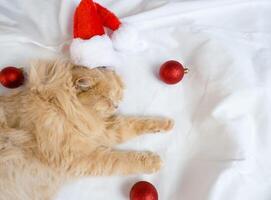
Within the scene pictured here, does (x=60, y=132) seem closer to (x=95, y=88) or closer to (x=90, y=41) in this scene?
(x=95, y=88)

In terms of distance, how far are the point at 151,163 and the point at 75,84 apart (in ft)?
1.00

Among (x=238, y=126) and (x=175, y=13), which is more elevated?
Answer: (x=175, y=13)

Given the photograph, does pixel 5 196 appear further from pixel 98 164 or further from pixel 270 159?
pixel 270 159

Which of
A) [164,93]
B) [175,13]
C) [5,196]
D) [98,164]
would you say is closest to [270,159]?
[164,93]

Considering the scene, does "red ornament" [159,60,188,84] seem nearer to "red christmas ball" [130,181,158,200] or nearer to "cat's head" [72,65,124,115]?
"cat's head" [72,65,124,115]

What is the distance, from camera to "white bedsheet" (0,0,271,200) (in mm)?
1001

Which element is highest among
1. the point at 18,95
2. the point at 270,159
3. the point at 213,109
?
the point at 18,95

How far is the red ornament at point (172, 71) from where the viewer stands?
1121 mm

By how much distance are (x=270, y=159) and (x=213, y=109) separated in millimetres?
212

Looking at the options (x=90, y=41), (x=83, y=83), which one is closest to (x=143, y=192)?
(x=83, y=83)

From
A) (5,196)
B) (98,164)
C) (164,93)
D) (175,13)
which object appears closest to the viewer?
(5,196)

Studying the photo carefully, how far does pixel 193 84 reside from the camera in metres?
1.16

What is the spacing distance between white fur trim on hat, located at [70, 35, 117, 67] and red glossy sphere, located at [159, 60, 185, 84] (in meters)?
0.17

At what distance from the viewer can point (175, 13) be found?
1.28m
